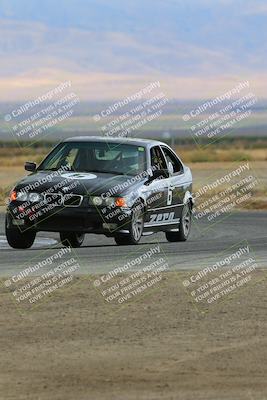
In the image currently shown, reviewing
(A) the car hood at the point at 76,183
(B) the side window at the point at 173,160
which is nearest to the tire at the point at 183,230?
(B) the side window at the point at 173,160

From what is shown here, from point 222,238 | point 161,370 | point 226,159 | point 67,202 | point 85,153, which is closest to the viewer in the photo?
point 161,370

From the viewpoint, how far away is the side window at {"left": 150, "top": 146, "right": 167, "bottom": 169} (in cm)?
1992

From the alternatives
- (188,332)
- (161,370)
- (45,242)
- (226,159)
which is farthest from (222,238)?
(226,159)

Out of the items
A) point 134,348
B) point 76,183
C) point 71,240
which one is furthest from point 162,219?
point 134,348

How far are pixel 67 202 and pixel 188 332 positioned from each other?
680 cm

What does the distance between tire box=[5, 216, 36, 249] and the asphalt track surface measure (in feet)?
0.39

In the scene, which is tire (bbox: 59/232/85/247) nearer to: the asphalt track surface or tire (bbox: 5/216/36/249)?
the asphalt track surface

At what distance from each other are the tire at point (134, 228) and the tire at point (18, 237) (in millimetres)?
1287

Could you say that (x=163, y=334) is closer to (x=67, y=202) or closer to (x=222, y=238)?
(x=67, y=202)

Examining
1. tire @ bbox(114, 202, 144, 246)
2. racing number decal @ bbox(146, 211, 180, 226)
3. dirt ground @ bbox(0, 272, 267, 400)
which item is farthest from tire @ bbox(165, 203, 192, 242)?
dirt ground @ bbox(0, 272, 267, 400)

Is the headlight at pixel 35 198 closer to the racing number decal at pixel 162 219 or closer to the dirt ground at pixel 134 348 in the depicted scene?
the racing number decal at pixel 162 219

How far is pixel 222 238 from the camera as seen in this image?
71.6ft

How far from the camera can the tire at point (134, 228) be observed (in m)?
18.5

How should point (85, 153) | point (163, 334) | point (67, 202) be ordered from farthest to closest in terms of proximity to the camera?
point (85, 153)
point (67, 202)
point (163, 334)
